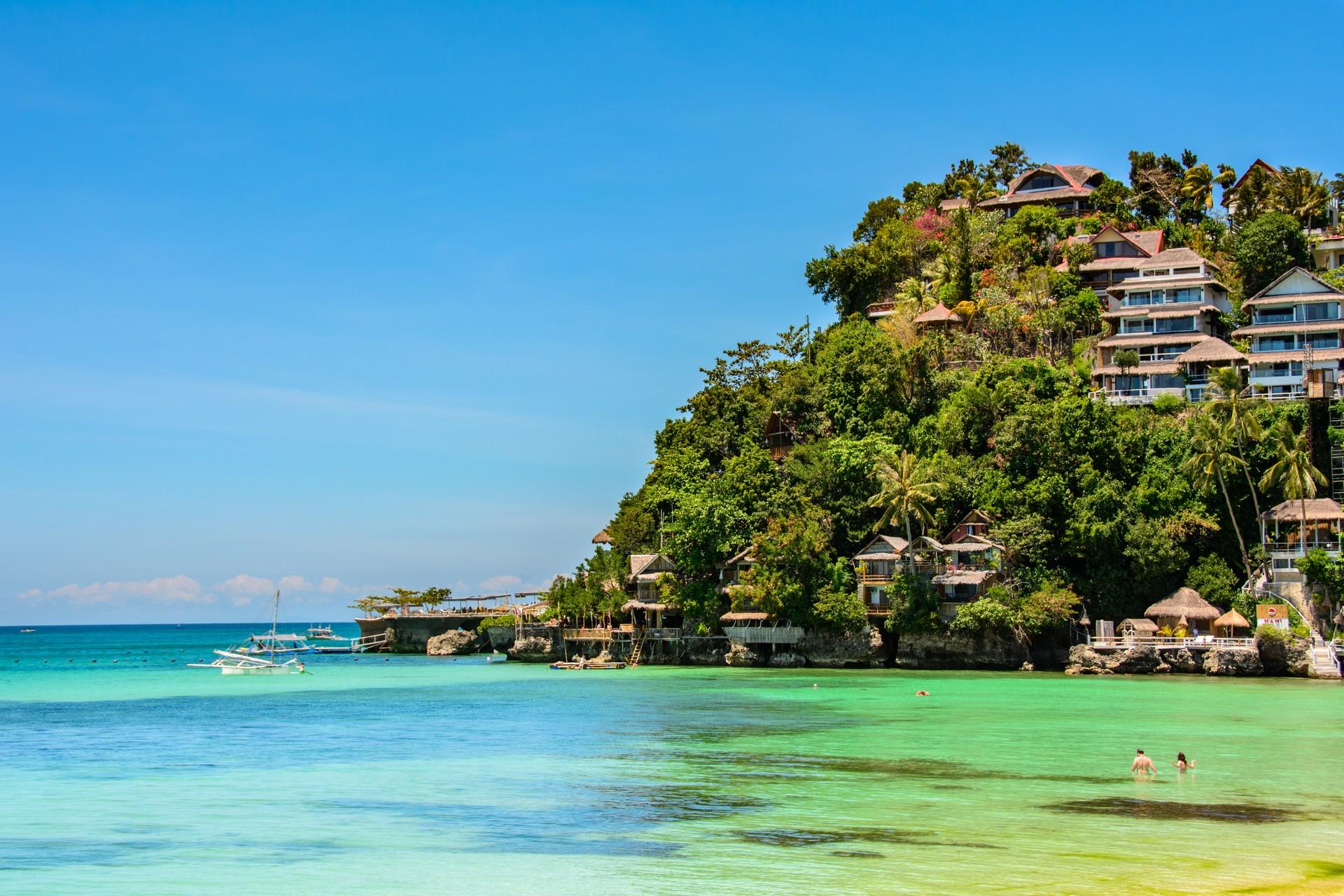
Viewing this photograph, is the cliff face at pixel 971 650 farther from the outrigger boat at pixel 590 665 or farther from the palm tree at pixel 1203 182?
Result: the palm tree at pixel 1203 182

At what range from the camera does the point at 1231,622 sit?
2062 inches

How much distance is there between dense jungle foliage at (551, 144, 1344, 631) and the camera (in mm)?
55531

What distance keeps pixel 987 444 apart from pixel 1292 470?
49.7ft

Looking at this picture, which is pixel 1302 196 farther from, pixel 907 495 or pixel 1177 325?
pixel 907 495

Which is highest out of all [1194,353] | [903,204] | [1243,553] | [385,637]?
[903,204]

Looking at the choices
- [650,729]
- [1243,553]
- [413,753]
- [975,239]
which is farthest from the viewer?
[975,239]

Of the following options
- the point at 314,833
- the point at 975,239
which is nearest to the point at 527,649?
the point at 975,239

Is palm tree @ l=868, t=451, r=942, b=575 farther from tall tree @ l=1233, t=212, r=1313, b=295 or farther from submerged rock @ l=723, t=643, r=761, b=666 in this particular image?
tall tree @ l=1233, t=212, r=1313, b=295

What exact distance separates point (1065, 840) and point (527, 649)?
62.4 m

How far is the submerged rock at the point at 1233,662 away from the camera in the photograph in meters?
51.7

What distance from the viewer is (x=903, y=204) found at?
9300cm

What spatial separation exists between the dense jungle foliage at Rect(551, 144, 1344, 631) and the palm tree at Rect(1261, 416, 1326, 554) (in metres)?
0.21

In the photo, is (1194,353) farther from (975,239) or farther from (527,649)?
(527,649)

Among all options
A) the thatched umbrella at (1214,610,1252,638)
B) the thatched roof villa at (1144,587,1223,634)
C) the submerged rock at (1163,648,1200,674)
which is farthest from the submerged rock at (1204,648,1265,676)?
the thatched roof villa at (1144,587,1223,634)
